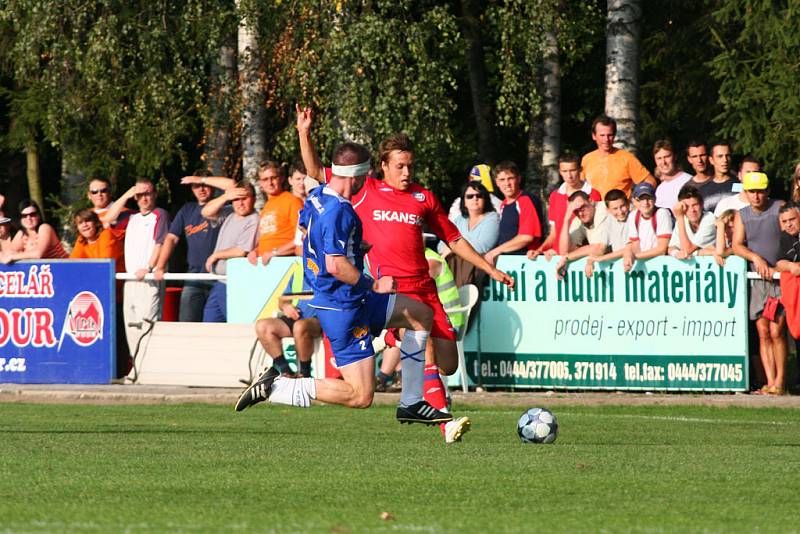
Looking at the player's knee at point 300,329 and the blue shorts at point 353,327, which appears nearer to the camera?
the blue shorts at point 353,327

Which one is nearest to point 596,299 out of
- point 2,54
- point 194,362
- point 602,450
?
point 194,362

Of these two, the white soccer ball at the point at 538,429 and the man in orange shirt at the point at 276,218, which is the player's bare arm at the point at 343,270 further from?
the man in orange shirt at the point at 276,218

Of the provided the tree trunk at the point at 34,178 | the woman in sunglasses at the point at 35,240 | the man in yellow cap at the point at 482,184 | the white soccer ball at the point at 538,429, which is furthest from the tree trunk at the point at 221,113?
the white soccer ball at the point at 538,429

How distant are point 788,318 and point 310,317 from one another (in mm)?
4642

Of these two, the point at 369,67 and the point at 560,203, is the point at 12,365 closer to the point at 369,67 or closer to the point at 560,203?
the point at 369,67

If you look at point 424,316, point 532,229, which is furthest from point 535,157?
point 424,316

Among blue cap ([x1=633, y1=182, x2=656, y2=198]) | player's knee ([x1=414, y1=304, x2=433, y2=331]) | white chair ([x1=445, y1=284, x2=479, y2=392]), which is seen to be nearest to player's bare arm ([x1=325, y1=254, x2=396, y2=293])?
player's knee ([x1=414, y1=304, x2=433, y2=331])

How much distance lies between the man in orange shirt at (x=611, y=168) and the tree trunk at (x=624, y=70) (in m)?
3.17

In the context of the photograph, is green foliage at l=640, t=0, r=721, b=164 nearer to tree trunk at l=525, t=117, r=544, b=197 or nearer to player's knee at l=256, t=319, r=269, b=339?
tree trunk at l=525, t=117, r=544, b=197

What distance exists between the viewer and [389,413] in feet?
48.4

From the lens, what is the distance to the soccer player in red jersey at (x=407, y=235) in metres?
11.8

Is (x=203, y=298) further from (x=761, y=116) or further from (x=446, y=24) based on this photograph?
(x=761, y=116)

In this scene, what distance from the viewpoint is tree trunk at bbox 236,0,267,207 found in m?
22.2

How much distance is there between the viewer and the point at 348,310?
35.3 ft
